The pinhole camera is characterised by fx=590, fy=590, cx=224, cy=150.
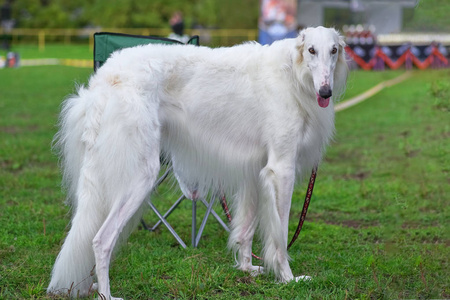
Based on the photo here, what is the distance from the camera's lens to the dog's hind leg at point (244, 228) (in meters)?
4.30

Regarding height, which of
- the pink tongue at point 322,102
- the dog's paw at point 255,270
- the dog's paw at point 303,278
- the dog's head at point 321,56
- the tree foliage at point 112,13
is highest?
the tree foliage at point 112,13

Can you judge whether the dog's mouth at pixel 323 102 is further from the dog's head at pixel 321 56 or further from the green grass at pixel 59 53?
the green grass at pixel 59 53

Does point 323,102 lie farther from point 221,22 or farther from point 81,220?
point 221,22

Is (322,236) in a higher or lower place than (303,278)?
lower

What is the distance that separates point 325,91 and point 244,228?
1.27 meters

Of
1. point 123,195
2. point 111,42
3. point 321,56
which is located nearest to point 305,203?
point 321,56

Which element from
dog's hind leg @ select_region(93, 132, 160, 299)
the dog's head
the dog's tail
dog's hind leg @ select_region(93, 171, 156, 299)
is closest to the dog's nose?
the dog's head

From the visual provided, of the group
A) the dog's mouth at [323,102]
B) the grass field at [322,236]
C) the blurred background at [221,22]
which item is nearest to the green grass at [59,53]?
the blurred background at [221,22]

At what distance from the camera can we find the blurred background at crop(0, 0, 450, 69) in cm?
916

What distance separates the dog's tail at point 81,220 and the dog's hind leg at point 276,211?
43.5 inches

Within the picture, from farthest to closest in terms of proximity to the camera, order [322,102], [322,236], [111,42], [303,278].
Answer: [322,236], [111,42], [303,278], [322,102]

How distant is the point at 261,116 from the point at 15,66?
20460 millimetres

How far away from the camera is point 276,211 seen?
3953 mm

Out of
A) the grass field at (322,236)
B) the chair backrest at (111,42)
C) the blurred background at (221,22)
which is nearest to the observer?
the grass field at (322,236)
